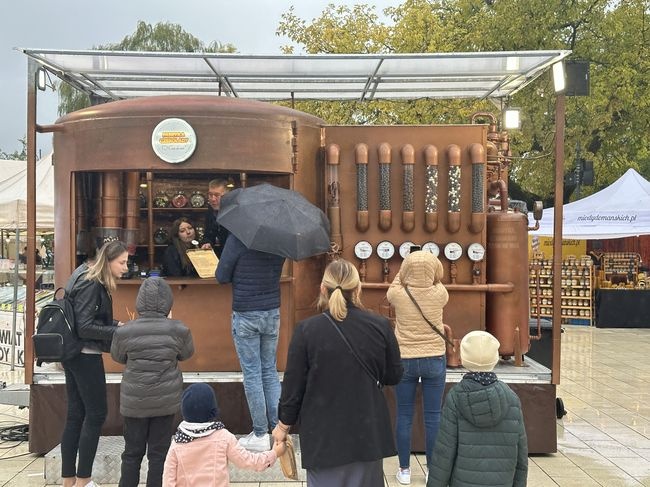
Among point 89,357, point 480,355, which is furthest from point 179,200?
point 480,355

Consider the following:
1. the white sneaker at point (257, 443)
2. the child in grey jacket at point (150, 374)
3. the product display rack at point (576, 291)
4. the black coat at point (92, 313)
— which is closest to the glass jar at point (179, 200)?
the black coat at point (92, 313)

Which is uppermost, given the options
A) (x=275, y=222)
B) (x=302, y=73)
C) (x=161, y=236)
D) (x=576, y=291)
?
(x=302, y=73)

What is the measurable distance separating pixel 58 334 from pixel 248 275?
4.58 feet

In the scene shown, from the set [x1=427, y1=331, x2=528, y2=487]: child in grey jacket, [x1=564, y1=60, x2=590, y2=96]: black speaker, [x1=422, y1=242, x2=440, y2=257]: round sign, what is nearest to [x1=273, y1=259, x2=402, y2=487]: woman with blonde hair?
[x1=427, y1=331, x2=528, y2=487]: child in grey jacket

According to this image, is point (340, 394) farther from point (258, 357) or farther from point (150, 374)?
point (258, 357)

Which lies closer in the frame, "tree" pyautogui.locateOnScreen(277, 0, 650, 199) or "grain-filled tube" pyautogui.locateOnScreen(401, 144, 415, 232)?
"grain-filled tube" pyautogui.locateOnScreen(401, 144, 415, 232)

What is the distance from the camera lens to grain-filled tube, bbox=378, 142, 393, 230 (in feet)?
21.6

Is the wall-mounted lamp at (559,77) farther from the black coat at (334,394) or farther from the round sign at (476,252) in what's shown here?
Answer: the black coat at (334,394)

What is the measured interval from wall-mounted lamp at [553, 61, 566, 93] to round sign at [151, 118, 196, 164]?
332cm

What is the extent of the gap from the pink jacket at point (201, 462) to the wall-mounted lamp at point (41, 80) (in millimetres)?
4001

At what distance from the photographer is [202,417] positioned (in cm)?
345

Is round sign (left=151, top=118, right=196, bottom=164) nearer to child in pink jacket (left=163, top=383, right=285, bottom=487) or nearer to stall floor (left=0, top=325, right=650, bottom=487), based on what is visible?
stall floor (left=0, top=325, right=650, bottom=487)

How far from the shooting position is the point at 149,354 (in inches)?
165

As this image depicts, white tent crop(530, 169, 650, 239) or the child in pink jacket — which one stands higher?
white tent crop(530, 169, 650, 239)
